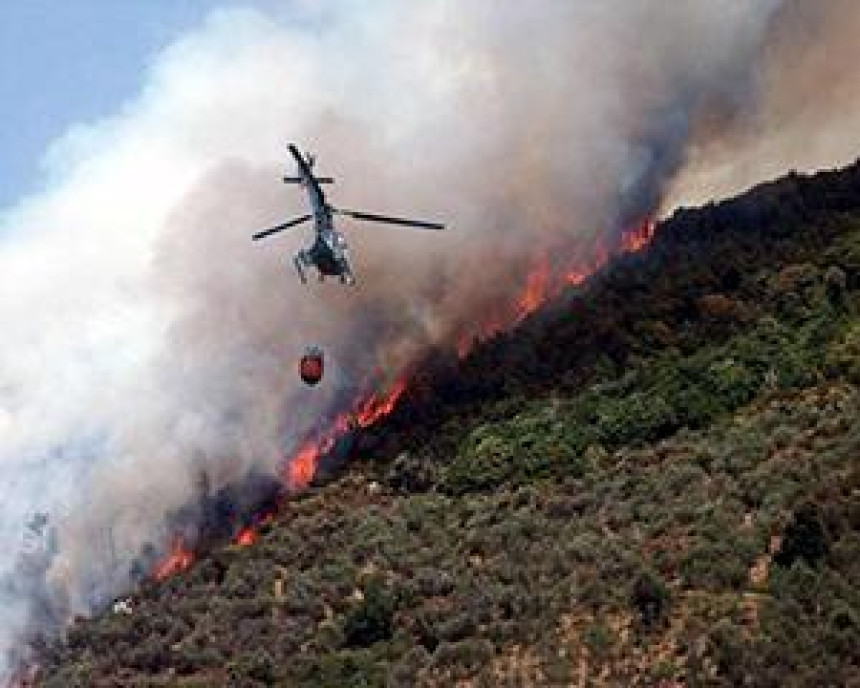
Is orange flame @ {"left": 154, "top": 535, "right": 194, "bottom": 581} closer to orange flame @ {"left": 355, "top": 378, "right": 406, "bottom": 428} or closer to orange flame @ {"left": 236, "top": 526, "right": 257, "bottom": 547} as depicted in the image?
orange flame @ {"left": 236, "top": 526, "right": 257, "bottom": 547}

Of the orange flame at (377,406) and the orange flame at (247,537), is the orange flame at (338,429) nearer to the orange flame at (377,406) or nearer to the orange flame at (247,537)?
the orange flame at (377,406)

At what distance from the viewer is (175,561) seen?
76.6 m

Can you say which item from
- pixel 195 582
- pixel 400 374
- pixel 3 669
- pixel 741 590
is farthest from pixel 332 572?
pixel 400 374

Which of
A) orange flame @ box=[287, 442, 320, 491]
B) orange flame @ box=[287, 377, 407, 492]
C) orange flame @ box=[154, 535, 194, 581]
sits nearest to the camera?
orange flame @ box=[154, 535, 194, 581]

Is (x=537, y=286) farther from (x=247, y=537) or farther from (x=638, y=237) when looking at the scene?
(x=247, y=537)

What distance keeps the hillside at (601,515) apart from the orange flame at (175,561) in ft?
9.61

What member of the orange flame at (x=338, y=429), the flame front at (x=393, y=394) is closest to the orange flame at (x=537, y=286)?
the flame front at (x=393, y=394)

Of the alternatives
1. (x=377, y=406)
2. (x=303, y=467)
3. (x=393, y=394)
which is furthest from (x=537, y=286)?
(x=303, y=467)

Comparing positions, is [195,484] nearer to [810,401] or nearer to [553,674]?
[810,401]

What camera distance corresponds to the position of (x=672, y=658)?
164 feet

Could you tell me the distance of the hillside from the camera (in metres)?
52.2

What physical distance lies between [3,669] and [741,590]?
2974 cm

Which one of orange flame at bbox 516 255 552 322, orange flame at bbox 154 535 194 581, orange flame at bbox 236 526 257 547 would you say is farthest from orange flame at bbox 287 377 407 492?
orange flame at bbox 516 255 552 322

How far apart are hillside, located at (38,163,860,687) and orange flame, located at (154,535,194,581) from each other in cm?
293
